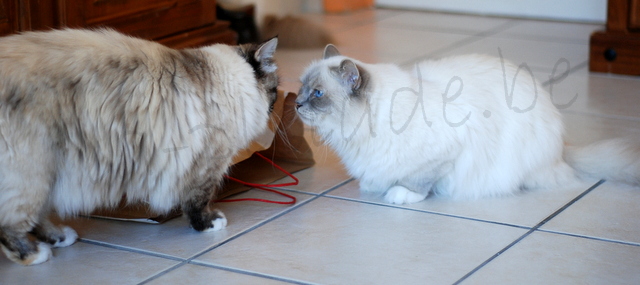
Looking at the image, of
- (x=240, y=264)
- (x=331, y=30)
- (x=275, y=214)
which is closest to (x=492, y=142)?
(x=275, y=214)

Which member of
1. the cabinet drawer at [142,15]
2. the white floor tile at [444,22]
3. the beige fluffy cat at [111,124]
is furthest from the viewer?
the white floor tile at [444,22]

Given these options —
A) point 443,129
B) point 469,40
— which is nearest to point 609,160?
point 443,129

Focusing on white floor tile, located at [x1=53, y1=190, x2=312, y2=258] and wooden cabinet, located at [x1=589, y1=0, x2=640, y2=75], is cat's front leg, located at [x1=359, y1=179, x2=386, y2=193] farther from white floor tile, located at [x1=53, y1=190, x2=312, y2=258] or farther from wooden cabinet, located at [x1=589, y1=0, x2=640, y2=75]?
wooden cabinet, located at [x1=589, y1=0, x2=640, y2=75]

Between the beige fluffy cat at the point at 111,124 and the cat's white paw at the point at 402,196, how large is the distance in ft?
1.60

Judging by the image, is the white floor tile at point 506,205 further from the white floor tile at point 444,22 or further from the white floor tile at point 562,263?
the white floor tile at point 444,22

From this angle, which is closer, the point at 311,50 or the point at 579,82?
the point at 579,82

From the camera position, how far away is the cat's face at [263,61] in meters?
2.12

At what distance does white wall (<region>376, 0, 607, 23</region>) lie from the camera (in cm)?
483

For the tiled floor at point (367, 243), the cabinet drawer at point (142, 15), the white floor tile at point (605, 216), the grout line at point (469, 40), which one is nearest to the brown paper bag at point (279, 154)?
the tiled floor at point (367, 243)

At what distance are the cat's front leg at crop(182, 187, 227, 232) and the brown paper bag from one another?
29 centimetres

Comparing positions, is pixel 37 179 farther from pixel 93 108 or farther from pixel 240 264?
pixel 240 264

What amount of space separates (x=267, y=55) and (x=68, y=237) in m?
0.74

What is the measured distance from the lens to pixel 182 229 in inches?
84.2

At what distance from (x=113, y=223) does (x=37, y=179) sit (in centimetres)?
46
